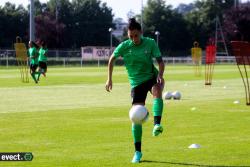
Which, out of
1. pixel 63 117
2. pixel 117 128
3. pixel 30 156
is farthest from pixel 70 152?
pixel 63 117

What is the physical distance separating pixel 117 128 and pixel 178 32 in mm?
96414

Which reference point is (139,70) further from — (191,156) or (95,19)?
(95,19)

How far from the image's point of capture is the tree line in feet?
336

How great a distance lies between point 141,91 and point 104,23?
352 ft

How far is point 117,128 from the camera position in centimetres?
1571

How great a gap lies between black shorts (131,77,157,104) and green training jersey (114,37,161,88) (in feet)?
0.20

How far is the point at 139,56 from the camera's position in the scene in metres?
11.6

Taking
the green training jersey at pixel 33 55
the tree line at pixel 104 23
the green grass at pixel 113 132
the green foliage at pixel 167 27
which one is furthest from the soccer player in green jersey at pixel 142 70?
the green foliage at pixel 167 27

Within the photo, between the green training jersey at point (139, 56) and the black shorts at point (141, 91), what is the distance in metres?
0.06

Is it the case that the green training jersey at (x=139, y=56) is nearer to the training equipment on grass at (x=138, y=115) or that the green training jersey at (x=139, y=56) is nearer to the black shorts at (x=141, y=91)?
the black shorts at (x=141, y=91)

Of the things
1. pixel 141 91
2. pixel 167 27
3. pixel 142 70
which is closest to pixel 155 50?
pixel 142 70

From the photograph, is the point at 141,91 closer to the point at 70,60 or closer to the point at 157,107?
the point at 157,107

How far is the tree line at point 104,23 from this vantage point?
102 metres

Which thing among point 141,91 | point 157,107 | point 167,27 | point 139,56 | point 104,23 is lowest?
point 157,107
